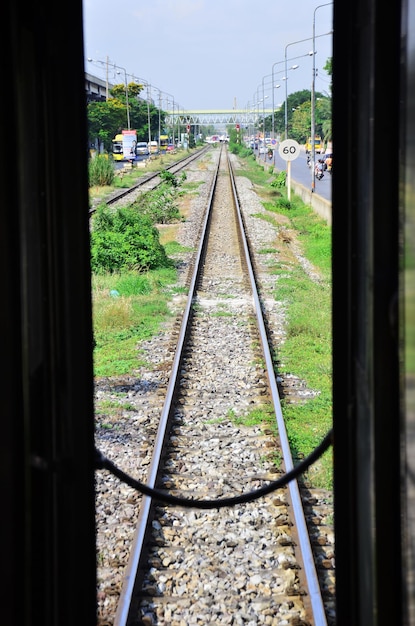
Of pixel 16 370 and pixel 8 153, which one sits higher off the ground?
pixel 8 153

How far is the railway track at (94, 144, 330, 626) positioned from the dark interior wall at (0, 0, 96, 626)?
1.43 metres

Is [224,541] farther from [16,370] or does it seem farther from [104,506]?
[16,370]

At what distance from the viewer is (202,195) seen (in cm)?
3183

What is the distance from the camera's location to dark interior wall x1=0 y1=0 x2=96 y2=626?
1921 millimetres

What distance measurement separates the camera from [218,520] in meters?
5.23

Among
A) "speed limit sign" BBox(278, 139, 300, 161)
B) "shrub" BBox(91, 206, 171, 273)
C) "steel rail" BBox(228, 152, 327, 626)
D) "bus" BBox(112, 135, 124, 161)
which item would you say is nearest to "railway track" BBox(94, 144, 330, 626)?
"steel rail" BBox(228, 152, 327, 626)

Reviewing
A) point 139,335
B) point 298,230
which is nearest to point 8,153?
point 139,335

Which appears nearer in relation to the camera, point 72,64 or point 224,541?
point 72,64

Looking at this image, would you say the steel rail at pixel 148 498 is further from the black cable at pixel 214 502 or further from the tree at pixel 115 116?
the tree at pixel 115 116

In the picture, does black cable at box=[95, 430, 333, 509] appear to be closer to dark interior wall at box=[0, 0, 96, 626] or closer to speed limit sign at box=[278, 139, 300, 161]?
dark interior wall at box=[0, 0, 96, 626]

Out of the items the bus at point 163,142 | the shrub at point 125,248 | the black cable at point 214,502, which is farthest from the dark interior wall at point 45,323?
the bus at point 163,142

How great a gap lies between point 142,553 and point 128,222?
1215 centimetres

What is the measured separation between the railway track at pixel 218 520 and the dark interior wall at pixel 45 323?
1432 mm

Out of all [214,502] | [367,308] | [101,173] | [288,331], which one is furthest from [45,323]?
[101,173]
